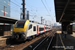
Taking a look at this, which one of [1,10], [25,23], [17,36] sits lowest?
[17,36]

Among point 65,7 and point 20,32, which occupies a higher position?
point 65,7

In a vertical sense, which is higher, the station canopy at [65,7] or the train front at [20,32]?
the station canopy at [65,7]

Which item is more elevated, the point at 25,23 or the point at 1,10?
the point at 1,10

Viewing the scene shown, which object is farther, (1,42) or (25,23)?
(25,23)

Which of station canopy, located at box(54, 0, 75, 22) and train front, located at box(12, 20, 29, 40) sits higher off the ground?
station canopy, located at box(54, 0, 75, 22)

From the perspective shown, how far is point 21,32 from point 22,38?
32.0 inches

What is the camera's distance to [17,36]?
34.8 ft

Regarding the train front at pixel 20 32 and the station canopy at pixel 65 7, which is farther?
the train front at pixel 20 32

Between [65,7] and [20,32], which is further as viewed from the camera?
[65,7]

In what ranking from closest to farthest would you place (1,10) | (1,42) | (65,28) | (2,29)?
1. (1,42)
2. (2,29)
3. (65,28)
4. (1,10)

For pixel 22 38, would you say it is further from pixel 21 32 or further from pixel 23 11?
pixel 23 11

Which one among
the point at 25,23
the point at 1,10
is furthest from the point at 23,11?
the point at 1,10

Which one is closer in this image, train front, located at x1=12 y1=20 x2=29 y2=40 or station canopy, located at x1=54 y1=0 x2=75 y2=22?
station canopy, located at x1=54 y1=0 x2=75 y2=22

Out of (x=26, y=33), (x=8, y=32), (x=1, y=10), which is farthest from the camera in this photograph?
(x=1, y=10)
